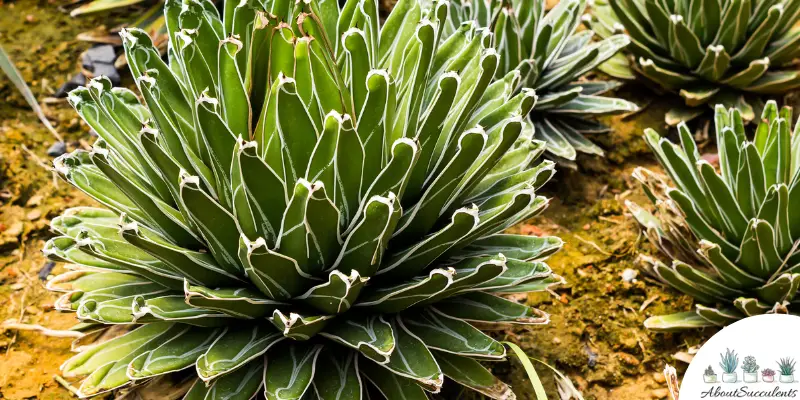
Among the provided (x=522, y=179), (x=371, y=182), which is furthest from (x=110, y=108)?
(x=522, y=179)

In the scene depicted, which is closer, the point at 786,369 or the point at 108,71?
the point at 786,369

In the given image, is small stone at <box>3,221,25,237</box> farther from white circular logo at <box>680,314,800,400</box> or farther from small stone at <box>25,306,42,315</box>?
white circular logo at <box>680,314,800,400</box>

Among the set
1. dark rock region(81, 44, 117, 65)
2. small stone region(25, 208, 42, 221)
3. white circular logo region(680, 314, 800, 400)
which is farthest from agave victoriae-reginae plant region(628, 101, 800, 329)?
dark rock region(81, 44, 117, 65)

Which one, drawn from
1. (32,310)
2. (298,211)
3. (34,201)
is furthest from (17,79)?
(298,211)

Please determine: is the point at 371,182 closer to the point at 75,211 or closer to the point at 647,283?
the point at 75,211

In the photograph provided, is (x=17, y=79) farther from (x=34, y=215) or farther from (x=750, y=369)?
(x=750, y=369)

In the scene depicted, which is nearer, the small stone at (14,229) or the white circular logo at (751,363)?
the white circular logo at (751,363)

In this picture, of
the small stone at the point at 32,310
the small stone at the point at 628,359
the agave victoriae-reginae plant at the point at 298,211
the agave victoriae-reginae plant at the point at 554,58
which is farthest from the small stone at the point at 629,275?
the small stone at the point at 32,310

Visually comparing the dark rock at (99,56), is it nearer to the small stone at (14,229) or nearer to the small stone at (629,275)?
the small stone at (14,229)
